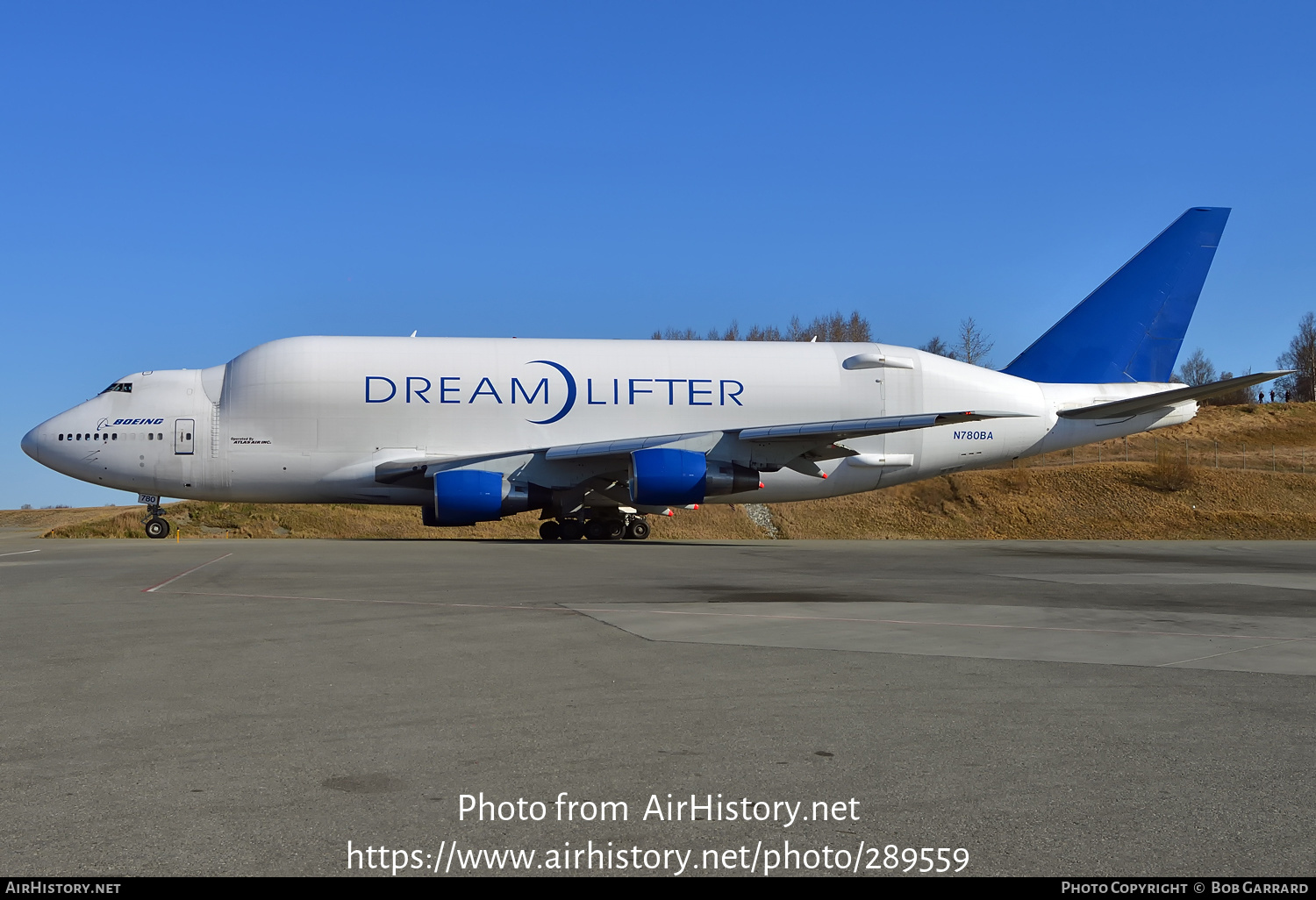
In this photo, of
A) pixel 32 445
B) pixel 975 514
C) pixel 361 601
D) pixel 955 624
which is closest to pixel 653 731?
pixel 955 624

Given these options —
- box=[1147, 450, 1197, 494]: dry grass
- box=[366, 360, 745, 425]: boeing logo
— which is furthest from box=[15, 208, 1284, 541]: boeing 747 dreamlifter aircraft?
box=[1147, 450, 1197, 494]: dry grass

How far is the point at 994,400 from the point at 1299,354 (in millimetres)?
98160

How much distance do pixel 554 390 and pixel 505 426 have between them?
150 centimetres

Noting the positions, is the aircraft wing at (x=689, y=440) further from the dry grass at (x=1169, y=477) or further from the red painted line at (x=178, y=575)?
the dry grass at (x=1169, y=477)

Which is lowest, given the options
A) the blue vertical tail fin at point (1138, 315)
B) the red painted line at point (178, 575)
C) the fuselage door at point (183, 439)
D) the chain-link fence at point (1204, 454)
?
the red painted line at point (178, 575)

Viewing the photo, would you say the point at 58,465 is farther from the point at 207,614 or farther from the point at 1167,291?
the point at 1167,291

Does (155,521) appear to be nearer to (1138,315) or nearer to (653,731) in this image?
(653,731)

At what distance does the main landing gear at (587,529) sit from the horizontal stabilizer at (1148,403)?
13013mm

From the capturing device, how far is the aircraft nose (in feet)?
82.4

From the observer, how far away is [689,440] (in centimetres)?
2517

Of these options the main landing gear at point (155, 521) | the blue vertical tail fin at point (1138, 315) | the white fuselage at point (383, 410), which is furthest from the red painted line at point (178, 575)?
the blue vertical tail fin at point (1138, 315)

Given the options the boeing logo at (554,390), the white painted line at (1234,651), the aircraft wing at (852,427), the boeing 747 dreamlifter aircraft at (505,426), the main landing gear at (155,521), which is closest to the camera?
the white painted line at (1234,651)

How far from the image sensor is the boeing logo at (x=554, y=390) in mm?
24875

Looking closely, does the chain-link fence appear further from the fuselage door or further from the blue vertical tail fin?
the fuselage door
